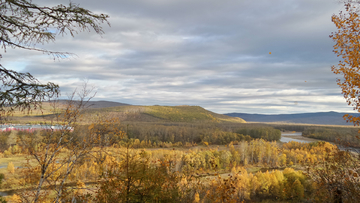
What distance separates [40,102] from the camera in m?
6.48

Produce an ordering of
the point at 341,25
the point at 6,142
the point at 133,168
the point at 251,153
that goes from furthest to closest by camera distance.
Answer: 1. the point at 6,142
2. the point at 251,153
3. the point at 341,25
4. the point at 133,168

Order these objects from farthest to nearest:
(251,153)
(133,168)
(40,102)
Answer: (251,153), (133,168), (40,102)

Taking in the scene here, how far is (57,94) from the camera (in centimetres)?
687

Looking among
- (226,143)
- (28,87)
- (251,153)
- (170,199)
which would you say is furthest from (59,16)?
A: (226,143)

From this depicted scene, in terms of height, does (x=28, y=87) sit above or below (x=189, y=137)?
above

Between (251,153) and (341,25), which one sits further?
(251,153)

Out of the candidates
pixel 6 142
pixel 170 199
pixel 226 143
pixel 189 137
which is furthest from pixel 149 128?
pixel 170 199

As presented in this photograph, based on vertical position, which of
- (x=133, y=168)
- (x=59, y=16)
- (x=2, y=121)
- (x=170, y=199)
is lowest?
(x=170, y=199)

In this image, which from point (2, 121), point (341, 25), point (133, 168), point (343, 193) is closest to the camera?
point (2, 121)

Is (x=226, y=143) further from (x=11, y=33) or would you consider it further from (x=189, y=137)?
(x=11, y=33)

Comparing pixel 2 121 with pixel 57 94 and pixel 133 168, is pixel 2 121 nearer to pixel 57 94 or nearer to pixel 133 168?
pixel 57 94

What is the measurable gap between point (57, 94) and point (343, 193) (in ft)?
40.6

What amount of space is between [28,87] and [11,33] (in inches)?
68.8

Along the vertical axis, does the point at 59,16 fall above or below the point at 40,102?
above
